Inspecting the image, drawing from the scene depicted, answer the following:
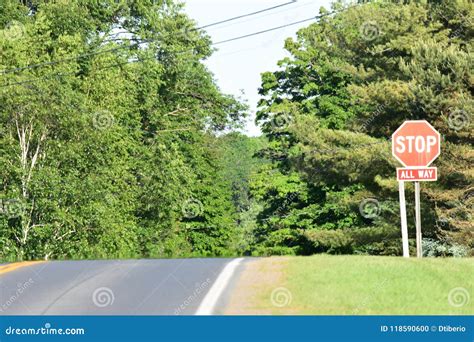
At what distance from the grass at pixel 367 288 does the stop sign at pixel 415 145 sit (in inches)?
113

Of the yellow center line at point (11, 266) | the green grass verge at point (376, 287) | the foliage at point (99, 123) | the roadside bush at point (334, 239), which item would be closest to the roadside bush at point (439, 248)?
the roadside bush at point (334, 239)

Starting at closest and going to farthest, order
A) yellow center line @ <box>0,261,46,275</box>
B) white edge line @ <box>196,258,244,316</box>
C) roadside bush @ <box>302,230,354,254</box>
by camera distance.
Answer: white edge line @ <box>196,258,244,316</box> → yellow center line @ <box>0,261,46,275</box> → roadside bush @ <box>302,230,354,254</box>

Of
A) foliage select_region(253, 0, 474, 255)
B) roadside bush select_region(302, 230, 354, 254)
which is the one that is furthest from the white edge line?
roadside bush select_region(302, 230, 354, 254)

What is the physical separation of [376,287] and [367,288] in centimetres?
13

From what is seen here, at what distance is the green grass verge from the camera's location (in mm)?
11484

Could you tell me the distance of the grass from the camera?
37.7 feet

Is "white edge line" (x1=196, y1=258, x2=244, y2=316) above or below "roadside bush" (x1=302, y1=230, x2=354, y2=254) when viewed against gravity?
above

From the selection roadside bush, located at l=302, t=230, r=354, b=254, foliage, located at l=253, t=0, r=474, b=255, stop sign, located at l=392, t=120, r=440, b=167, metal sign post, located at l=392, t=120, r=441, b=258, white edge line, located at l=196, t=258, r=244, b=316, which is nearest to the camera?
white edge line, located at l=196, t=258, r=244, b=316

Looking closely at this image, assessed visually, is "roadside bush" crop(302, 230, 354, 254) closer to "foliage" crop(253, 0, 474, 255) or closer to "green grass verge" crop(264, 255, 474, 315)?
"foliage" crop(253, 0, 474, 255)

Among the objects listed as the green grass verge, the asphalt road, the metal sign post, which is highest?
the metal sign post

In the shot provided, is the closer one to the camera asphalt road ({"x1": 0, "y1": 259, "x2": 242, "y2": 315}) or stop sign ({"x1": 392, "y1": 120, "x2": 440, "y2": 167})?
asphalt road ({"x1": 0, "y1": 259, "x2": 242, "y2": 315})

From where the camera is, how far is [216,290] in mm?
12852

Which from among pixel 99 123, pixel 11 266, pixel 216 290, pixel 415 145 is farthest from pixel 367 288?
pixel 99 123

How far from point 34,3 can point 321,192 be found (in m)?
19.4
